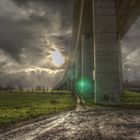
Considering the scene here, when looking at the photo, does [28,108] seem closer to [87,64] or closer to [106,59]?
[106,59]

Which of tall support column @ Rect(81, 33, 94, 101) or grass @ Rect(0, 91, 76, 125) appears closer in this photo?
grass @ Rect(0, 91, 76, 125)

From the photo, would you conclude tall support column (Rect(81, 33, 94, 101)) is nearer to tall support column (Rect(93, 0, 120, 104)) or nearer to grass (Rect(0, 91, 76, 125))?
grass (Rect(0, 91, 76, 125))

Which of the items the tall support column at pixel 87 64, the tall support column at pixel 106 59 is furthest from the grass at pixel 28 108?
the tall support column at pixel 87 64

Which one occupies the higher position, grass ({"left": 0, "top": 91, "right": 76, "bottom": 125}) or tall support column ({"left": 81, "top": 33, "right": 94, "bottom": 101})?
tall support column ({"left": 81, "top": 33, "right": 94, "bottom": 101})

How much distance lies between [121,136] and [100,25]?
731 inches

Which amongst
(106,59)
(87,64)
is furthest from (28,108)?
(87,64)

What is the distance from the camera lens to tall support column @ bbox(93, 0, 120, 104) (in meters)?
25.9

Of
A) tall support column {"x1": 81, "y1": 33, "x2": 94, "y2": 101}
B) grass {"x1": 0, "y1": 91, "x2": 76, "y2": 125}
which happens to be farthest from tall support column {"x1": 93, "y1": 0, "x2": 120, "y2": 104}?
tall support column {"x1": 81, "y1": 33, "x2": 94, "y2": 101}

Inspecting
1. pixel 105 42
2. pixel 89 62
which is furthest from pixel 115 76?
pixel 89 62

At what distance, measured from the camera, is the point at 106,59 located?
26000 mm

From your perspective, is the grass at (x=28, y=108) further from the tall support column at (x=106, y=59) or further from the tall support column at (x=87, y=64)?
the tall support column at (x=87, y=64)

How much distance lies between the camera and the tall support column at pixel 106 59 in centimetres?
2591

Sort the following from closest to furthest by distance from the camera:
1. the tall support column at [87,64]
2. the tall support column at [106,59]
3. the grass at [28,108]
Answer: the grass at [28,108], the tall support column at [106,59], the tall support column at [87,64]

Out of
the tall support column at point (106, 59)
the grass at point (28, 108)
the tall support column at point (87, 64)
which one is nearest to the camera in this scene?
the grass at point (28, 108)
